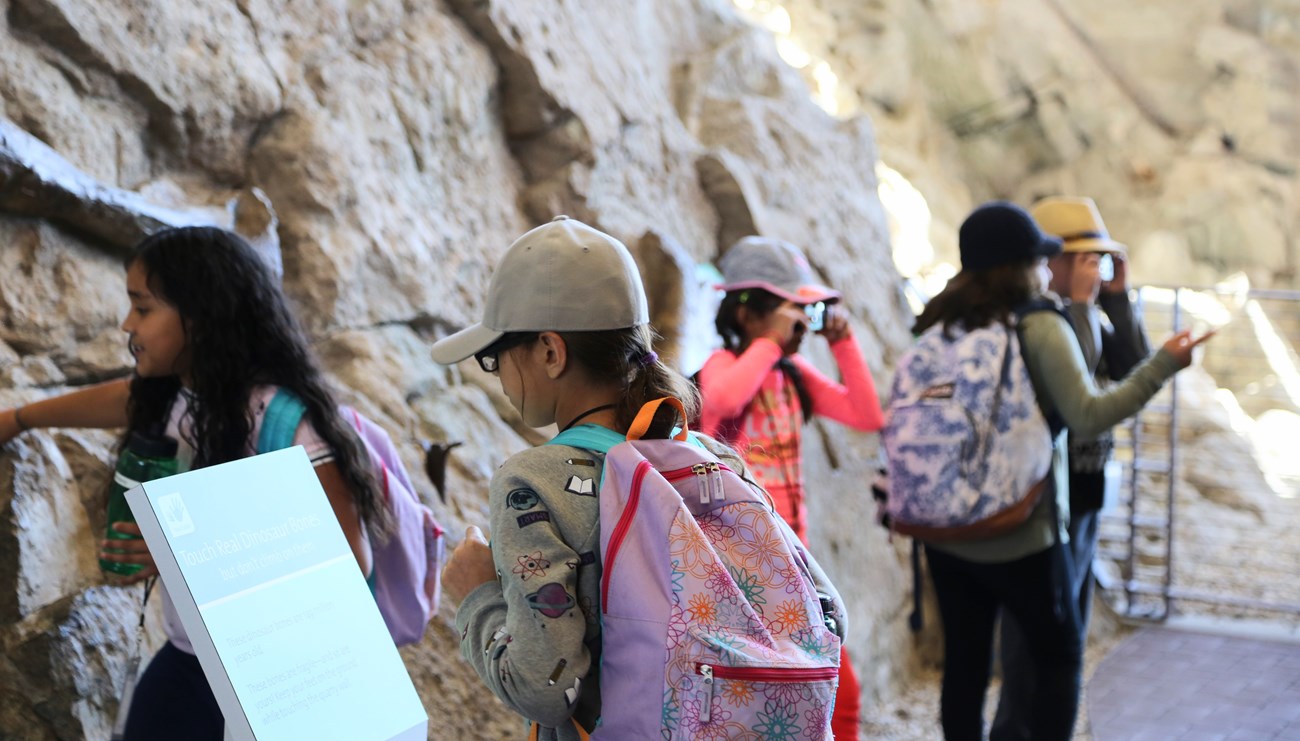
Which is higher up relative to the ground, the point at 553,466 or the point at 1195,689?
the point at 553,466

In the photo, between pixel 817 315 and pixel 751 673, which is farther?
pixel 817 315

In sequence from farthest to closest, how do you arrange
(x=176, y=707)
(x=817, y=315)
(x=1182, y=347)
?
(x=817, y=315)
(x=1182, y=347)
(x=176, y=707)

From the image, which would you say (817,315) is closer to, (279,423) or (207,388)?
(279,423)

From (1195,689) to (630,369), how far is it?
4193mm

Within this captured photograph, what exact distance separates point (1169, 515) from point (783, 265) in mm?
3919

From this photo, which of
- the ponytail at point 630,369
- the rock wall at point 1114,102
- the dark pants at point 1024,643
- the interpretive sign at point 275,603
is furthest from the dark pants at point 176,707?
the rock wall at point 1114,102

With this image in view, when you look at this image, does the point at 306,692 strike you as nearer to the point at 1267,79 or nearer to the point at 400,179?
the point at 400,179

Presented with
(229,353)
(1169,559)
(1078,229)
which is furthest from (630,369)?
(1169,559)

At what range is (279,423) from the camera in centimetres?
212

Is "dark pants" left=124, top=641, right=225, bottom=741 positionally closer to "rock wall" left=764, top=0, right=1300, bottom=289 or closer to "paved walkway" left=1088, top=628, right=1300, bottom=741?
"paved walkway" left=1088, top=628, right=1300, bottom=741

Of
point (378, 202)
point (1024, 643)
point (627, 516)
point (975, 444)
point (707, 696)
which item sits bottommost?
point (1024, 643)

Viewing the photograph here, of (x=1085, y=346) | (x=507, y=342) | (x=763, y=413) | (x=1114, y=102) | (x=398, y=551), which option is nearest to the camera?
(x=507, y=342)

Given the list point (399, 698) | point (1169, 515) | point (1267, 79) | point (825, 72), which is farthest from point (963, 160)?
point (399, 698)

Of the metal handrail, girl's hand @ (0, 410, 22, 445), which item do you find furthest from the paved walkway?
girl's hand @ (0, 410, 22, 445)
